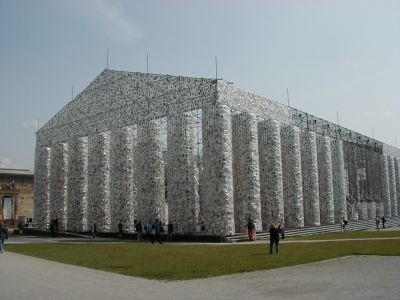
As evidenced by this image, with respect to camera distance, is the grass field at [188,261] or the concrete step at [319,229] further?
the concrete step at [319,229]

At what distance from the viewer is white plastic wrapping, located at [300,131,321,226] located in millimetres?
30781

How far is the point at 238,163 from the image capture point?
83.0 feet

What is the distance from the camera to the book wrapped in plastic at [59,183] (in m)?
32.9

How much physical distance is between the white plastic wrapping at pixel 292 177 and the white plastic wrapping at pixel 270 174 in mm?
1891

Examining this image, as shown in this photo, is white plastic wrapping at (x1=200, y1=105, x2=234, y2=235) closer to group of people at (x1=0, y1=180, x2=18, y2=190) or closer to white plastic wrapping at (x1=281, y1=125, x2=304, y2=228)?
white plastic wrapping at (x1=281, y1=125, x2=304, y2=228)

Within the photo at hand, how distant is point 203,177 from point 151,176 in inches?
151

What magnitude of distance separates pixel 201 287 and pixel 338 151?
30158 millimetres

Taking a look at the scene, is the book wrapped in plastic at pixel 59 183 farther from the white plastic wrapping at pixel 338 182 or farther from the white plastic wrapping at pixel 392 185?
the white plastic wrapping at pixel 392 185

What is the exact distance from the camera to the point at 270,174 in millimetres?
27047

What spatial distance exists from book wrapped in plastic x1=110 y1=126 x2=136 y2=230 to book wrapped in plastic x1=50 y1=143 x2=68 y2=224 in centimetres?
678

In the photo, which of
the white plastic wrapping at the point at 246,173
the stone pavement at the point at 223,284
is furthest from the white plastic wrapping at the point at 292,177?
the stone pavement at the point at 223,284

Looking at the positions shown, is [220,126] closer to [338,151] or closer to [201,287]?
[201,287]

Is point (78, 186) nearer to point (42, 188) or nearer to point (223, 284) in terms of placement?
point (42, 188)

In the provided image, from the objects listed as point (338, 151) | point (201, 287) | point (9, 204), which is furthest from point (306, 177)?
point (9, 204)
